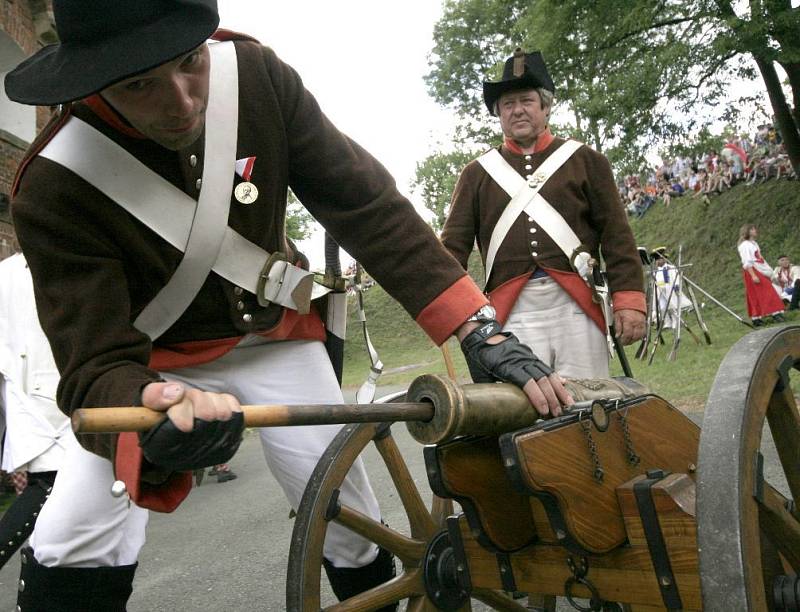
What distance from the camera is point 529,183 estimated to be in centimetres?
378

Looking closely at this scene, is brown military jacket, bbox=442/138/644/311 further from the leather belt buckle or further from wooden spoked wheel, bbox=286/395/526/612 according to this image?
the leather belt buckle

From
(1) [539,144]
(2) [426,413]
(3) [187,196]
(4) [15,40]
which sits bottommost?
(2) [426,413]

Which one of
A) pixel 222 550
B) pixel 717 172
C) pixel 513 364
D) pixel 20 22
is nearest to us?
pixel 513 364

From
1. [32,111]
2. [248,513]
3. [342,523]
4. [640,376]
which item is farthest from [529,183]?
[32,111]

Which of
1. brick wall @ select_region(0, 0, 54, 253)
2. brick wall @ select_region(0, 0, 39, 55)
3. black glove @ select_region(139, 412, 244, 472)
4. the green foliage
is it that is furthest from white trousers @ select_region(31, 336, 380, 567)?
the green foliage

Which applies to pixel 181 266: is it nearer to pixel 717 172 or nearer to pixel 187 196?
pixel 187 196

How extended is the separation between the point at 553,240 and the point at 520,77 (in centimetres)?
74

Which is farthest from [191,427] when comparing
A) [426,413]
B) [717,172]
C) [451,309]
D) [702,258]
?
[717,172]

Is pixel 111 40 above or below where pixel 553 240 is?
above

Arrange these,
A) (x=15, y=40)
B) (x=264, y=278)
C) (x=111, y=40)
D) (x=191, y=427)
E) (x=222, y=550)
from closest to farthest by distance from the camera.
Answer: (x=191, y=427) < (x=111, y=40) < (x=264, y=278) < (x=222, y=550) < (x=15, y=40)

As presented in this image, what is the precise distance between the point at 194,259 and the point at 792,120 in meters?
14.9

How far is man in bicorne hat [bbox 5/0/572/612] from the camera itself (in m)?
1.67

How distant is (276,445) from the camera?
7.70 feet

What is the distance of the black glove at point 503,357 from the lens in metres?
1.89
